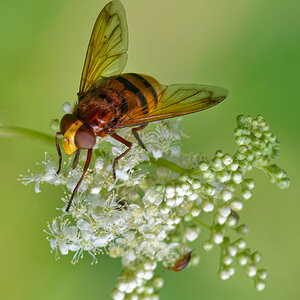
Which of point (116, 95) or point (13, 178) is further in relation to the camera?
point (13, 178)

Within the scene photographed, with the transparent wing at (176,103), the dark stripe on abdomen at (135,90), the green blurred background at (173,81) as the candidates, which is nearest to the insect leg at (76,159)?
the transparent wing at (176,103)

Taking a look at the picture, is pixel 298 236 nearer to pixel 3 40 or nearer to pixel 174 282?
pixel 174 282

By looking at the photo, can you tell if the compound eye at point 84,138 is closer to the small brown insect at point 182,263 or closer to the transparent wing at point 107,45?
the transparent wing at point 107,45

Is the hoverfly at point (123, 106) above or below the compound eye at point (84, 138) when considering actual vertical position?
above

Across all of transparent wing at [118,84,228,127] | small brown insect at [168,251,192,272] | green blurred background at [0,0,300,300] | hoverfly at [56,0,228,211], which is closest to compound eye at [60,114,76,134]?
hoverfly at [56,0,228,211]

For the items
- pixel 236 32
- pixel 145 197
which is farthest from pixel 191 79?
pixel 145 197

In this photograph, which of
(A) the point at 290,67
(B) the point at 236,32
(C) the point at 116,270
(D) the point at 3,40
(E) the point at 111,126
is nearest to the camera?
(E) the point at 111,126

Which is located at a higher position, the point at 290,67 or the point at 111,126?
the point at 290,67
